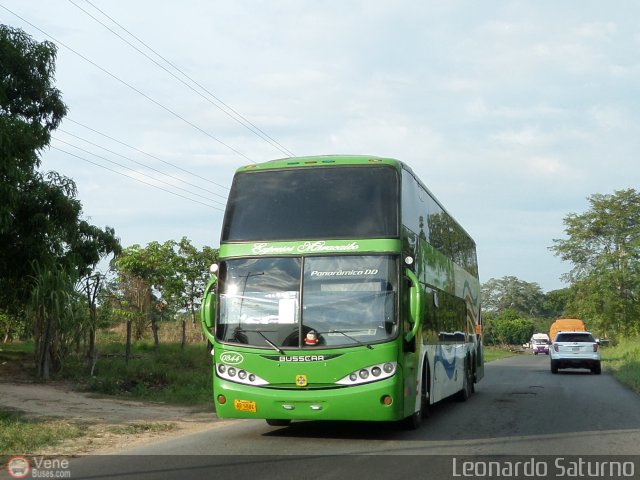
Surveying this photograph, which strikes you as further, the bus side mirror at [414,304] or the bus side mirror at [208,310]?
the bus side mirror at [208,310]

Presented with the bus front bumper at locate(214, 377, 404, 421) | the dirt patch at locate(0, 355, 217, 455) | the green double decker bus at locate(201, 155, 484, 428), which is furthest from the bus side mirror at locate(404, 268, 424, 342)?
the dirt patch at locate(0, 355, 217, 455)

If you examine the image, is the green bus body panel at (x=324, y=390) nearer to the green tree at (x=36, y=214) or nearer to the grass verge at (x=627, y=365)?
the green tree at (x=36, y=214)

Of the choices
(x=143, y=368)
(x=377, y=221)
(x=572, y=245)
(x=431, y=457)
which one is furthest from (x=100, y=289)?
(x=572, y=245)

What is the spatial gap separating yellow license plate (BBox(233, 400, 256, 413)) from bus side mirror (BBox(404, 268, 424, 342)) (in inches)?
92.3

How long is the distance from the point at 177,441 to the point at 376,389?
119 inches

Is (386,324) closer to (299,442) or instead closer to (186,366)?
(299,442)

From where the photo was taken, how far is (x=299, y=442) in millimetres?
10898

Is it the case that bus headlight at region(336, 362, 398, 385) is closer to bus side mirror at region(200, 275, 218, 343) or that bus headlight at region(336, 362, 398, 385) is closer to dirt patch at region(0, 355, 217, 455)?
bus side mirror at region(200, 275, 218, 343)

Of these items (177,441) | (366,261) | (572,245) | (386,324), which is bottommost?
(177,441)

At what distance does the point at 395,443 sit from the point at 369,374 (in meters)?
1.18

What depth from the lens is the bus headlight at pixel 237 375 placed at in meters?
10.8

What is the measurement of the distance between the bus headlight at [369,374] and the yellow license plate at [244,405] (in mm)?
1246

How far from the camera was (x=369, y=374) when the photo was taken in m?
10.5

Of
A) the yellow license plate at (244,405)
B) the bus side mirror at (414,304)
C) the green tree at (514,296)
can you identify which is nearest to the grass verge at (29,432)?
the yellow license plate at (244,405)
